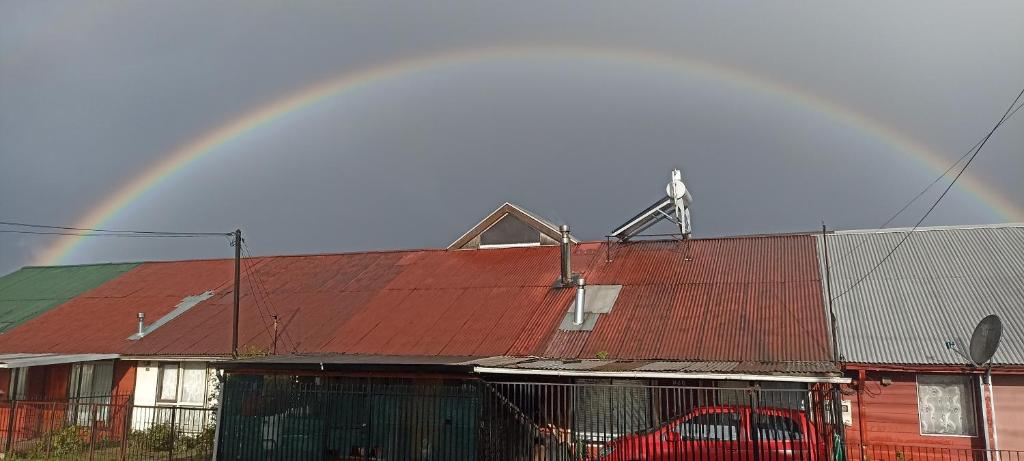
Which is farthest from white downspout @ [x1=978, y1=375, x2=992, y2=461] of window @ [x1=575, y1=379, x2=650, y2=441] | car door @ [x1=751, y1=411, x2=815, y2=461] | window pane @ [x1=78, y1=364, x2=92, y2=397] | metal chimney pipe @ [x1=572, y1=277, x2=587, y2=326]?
window pane @ [x1=78, y1=364, x2=92, y2=397]

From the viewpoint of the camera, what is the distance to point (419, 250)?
1249 inches

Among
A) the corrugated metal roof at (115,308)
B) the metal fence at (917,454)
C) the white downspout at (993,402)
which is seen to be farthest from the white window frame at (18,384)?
the white downspout at (993,402)

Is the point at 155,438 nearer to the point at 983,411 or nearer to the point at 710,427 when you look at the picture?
the point at 710,427

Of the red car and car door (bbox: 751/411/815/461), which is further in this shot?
the red car

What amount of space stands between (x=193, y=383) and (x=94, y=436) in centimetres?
499

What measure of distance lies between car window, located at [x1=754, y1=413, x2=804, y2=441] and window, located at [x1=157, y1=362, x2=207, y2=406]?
17850mm

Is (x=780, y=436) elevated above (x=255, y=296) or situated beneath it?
situated beneath

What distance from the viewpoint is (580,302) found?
22.7 metres

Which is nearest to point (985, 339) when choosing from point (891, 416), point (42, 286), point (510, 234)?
point (891, 416)

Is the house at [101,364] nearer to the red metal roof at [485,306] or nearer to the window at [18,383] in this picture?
the window at [18,383]

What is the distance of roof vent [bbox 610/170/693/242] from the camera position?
27750 mm

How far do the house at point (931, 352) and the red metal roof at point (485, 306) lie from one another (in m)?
1.24

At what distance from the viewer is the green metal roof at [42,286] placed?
3091 centimetres

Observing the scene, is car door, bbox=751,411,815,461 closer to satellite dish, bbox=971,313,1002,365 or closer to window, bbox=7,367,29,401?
satellite dish, bbox=971,313,1002,365
